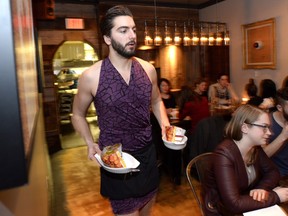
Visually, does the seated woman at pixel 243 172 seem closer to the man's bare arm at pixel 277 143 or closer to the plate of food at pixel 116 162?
the man's bare arm at pixel 277 143

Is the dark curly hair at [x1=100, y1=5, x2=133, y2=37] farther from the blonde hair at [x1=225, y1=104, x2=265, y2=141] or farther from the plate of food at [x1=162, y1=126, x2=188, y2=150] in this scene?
the blonde hair at [x1=225, y1=104, x2=265, y2=141]

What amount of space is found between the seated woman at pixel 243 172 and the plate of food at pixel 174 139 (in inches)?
10.2

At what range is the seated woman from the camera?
1.55 m

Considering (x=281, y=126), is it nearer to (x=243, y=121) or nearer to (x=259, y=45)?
(x=243, y=121)

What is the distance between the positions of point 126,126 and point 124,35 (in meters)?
0.50

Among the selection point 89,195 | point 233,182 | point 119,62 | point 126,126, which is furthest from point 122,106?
point 89,195

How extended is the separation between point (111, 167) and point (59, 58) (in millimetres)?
8300

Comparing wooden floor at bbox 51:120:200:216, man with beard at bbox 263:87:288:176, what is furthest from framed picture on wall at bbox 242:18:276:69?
man with beard at bbox 263:87:288:176

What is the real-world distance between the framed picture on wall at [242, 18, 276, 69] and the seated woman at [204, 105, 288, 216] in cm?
457

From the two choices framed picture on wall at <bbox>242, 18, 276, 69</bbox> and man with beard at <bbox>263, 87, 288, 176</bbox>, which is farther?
framed picture on wall at <bbox>242, 18, 276, 69</bbox>

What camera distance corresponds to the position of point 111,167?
133 centimetres

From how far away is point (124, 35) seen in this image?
1.48m

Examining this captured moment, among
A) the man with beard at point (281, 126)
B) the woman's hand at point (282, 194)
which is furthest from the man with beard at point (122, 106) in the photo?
the man with beard at point (281, 126)

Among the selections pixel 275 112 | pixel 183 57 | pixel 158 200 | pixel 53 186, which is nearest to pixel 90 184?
pixel 53 186
